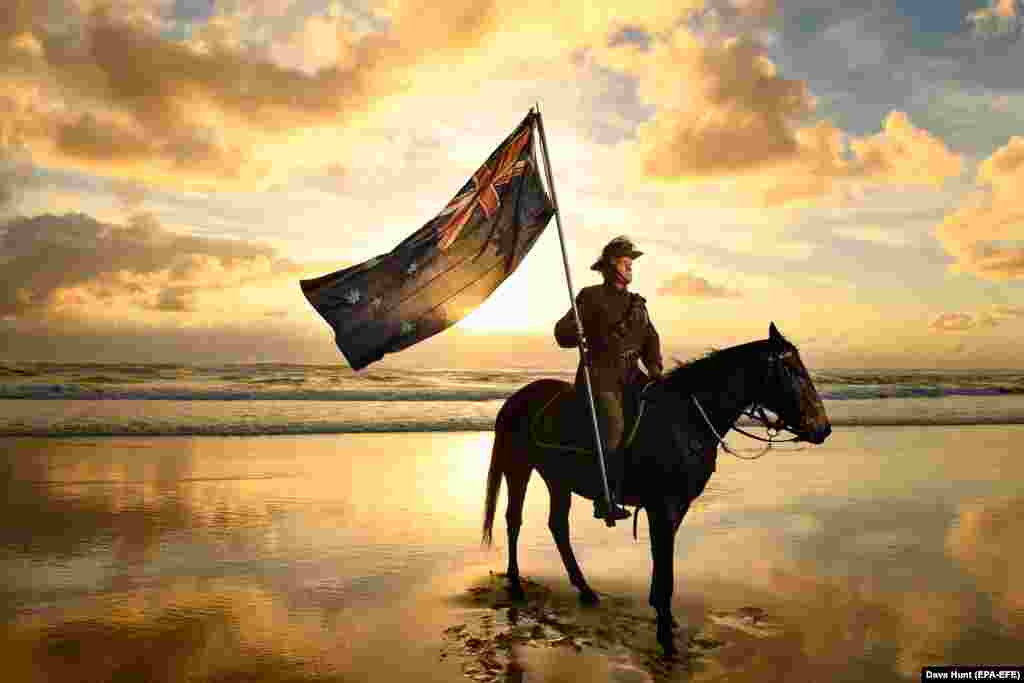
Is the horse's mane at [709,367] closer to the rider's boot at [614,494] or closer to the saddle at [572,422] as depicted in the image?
the saddle at [572,422]

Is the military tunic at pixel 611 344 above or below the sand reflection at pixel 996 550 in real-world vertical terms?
above

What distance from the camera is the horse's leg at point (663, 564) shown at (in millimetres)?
5801

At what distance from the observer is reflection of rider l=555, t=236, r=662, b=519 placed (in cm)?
635

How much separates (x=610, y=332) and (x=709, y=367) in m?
0.89

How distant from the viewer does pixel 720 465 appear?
604 inches

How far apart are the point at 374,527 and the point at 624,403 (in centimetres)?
480

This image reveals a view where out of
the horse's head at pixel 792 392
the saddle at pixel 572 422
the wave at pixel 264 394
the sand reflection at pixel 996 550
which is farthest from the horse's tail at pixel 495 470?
the wave at pixel 264 394

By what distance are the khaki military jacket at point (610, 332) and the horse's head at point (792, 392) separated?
38.8 inches

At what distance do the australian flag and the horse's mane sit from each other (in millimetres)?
1731

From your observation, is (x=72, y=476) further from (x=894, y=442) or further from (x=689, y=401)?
(x=894, y=442)

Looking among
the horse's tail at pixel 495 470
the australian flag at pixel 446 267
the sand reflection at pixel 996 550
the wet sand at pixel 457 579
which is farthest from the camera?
the horse's tail at pixel 495 470

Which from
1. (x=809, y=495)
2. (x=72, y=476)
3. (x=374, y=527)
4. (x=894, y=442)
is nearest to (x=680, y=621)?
(x=374, y=527)

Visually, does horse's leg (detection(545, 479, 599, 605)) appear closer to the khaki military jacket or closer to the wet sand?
the wet sand

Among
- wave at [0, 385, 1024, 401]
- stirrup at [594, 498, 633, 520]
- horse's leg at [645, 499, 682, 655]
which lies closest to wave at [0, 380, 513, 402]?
wave at [0, 385, 1024, 401]
